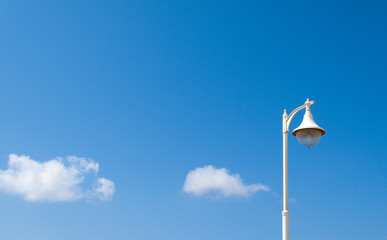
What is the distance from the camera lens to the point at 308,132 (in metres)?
15.2

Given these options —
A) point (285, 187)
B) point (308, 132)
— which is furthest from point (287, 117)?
point (285, 187)

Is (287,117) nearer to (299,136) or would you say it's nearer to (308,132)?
(299,136)

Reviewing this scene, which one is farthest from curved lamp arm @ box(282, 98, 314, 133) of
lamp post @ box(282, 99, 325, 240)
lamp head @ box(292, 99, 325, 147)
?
lamp head @ box(292, 99, 325, 147)

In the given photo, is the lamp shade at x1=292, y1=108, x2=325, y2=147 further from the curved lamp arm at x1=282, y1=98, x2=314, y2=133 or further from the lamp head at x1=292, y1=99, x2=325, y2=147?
the curved lamp arm at x1=282, y1=98, x2=314, y2=133

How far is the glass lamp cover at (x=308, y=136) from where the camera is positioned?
1509 centimetres

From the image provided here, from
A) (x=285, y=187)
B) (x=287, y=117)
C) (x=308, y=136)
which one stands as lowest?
(x=285, y=187)

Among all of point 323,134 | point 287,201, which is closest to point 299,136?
point 323,134

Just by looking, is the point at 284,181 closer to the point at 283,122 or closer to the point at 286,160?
the point at 286,160

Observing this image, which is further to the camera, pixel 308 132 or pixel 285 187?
pixel 308 132

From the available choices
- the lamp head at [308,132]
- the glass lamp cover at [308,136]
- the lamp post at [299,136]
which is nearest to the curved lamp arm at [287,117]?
the lamp post at [299,136]

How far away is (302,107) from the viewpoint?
1595 centimetres

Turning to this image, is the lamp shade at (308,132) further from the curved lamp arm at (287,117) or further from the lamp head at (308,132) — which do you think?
the curved lamp arm at (287,117)

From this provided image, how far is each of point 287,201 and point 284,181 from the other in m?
0.56

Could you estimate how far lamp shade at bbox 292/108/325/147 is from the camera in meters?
15.0
